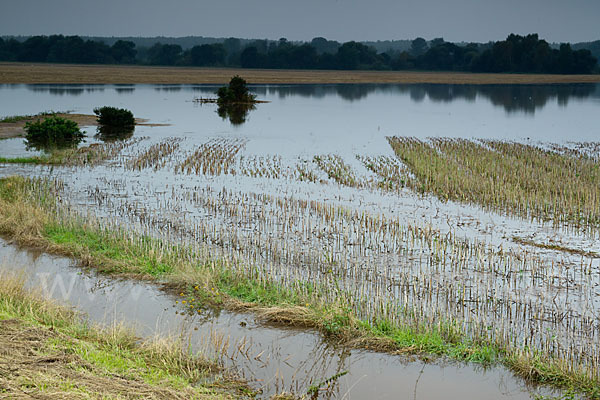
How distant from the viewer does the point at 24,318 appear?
8273mm

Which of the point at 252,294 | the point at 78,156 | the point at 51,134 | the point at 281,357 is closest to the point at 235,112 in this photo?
the point at 51,134

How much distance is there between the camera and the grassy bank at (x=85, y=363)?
629 centimetres

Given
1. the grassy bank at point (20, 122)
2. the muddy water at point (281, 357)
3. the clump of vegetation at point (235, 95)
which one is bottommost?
the muddy water at point (281, 357)

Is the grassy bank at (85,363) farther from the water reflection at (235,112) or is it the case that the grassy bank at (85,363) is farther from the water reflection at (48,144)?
the water reflection at (235,112)

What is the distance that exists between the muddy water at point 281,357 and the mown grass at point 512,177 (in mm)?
8527

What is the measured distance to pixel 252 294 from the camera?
10016 mm

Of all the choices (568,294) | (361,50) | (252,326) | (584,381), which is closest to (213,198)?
(252,326)

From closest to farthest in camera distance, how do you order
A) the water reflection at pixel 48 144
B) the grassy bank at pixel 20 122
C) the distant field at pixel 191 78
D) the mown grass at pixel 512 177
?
the mown grass at pixel 512 177 → the water reflection at pixel 48 144 → the grassy bank at pixel 20 122 → the distant field at pixel 191 78

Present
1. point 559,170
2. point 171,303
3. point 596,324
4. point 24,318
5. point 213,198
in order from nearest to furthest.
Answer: point 24,318
point 596,324
point 171,303
point 213,198
point 559,170

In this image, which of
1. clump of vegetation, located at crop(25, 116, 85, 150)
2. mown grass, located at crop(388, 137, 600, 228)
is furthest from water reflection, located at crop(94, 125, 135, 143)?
mown grass, located at crop(388, 137, 600, 228)

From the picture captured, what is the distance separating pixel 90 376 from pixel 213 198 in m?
11.5

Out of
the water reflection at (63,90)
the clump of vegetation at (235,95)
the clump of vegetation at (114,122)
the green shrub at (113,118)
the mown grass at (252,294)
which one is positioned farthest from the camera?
the water reflection at (63,90)

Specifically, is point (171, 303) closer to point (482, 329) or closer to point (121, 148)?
point (482, 329)

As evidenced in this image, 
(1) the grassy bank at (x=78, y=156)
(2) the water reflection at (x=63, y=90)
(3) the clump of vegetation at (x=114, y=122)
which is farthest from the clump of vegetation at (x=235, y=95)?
(1) the grassy bank at (x=78, y=156)
